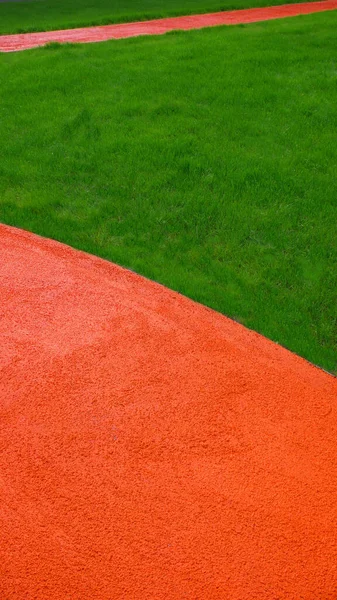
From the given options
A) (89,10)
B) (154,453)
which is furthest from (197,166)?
(89,10)

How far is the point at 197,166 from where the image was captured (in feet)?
26.3

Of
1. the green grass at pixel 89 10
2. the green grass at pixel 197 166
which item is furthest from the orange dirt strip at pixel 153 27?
the green grass at pixel 197 166

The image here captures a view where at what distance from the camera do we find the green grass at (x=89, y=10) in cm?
1541

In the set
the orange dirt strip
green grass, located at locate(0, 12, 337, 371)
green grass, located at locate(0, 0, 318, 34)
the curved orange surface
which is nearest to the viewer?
the curved orange surface

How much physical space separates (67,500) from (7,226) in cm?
397

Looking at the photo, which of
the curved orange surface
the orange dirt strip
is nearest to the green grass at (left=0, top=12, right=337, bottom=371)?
the curved orange surface

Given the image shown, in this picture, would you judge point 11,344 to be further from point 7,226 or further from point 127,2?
point 127,2

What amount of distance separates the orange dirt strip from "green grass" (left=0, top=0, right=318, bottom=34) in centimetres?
55

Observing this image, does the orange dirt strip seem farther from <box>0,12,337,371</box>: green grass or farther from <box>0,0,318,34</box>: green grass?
<box>0,12,337,371</box>: green grass

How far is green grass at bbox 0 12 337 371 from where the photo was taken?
648 centimetres

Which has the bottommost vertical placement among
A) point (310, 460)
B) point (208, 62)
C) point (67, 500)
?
point (310, 460)

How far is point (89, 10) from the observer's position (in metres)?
17.8

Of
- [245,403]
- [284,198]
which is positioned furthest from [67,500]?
[284,198]

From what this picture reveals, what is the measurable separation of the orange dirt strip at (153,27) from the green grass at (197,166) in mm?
2083
